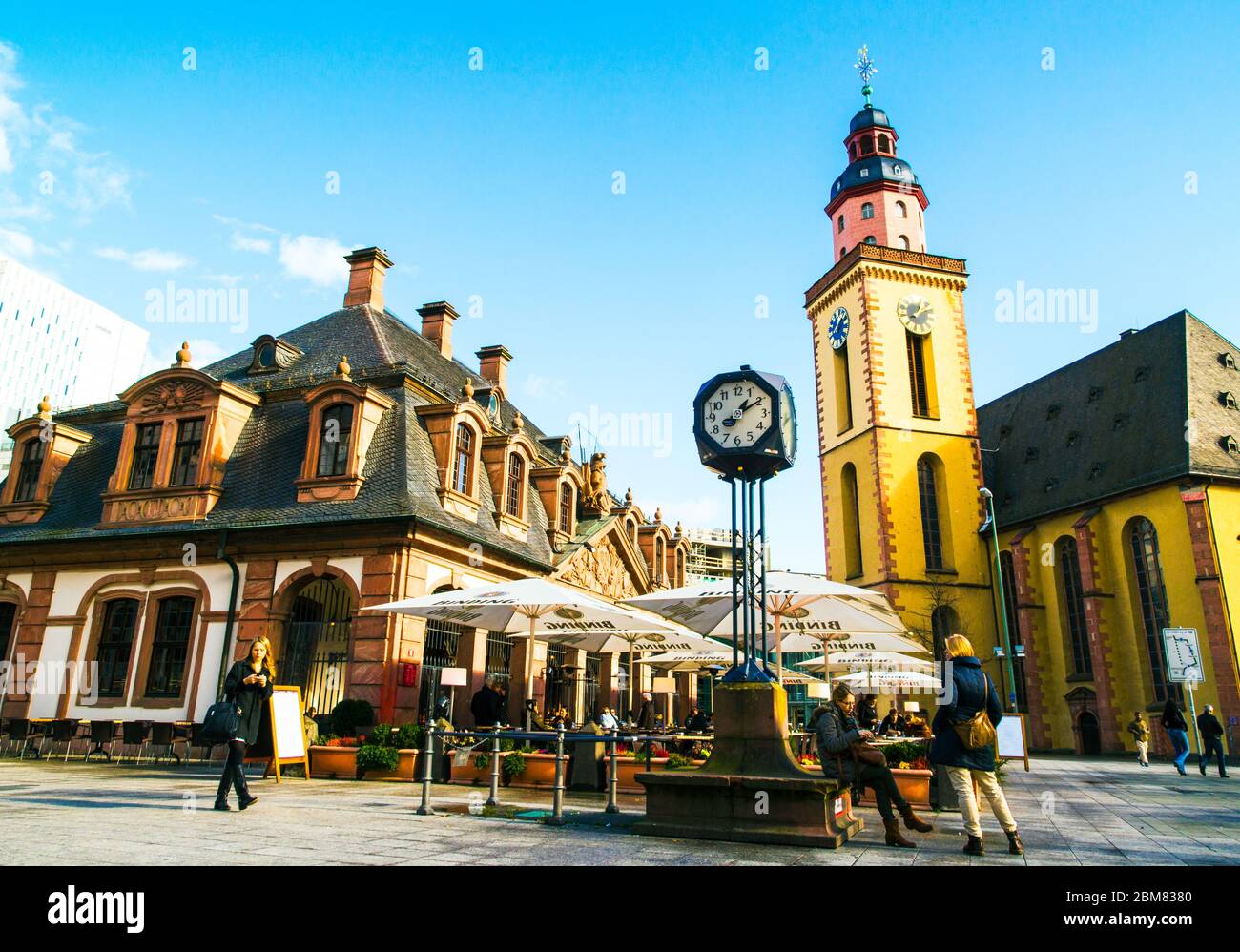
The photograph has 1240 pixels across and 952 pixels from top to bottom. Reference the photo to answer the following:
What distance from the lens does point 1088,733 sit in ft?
120

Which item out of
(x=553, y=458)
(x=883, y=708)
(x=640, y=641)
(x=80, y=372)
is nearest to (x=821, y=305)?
(x=883, y=708)

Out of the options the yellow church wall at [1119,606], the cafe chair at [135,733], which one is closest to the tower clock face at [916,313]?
the yellow church wall at [1119,606]

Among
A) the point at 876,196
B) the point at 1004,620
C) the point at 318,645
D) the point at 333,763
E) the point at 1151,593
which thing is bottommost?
the point at 333,763

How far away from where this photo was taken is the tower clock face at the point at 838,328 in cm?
4722

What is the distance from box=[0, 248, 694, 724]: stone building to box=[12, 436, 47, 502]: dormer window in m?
0.06

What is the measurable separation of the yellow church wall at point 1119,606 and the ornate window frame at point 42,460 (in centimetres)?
3835

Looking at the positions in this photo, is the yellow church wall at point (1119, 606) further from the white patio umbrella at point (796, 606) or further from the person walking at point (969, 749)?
the person walking at point (969, 749)

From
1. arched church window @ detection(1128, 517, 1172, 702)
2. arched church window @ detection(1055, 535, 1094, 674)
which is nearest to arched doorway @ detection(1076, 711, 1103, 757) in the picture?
arched church window @ detection(1055, 535, 1094, 674)

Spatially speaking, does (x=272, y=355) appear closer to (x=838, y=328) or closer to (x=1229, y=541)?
(x=838, y=328)

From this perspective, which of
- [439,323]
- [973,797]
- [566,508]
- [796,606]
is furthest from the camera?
[439,323]

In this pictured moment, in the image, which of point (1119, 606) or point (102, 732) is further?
point (1119, 606)

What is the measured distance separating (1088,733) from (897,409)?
1758cm

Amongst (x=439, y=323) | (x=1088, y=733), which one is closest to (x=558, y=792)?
(x=439, y=323)
